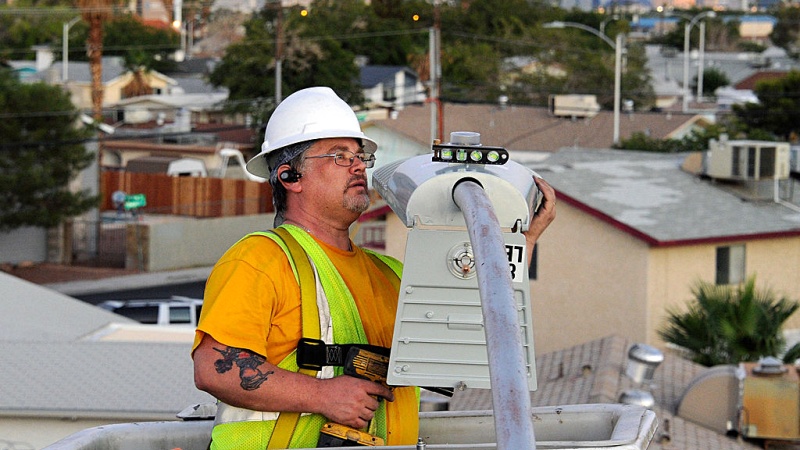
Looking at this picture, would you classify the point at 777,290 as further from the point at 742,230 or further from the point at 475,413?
the point at 475,413

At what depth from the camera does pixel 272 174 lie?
4246 millimetres

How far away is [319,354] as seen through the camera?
3902mm

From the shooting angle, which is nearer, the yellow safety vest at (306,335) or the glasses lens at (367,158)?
the yellow safety vest at (306,335)

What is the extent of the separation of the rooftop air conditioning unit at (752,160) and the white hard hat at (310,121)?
79.7 ft

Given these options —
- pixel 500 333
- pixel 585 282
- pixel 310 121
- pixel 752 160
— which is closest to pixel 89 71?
pixel 752 160

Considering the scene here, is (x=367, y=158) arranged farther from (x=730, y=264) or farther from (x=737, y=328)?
(x=730, y=264)

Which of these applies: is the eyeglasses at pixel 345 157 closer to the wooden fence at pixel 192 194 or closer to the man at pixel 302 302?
the man at pixel 302 302

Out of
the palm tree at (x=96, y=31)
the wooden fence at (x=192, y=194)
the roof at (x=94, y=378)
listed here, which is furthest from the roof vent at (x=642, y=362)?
the palm tree at (x=96, y=31)

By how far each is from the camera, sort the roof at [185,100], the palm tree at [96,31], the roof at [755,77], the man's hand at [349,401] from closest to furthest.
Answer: the man's hand at [349,401], the palm tree at [96,31], the roof at [185,100], the roof at [755,77]

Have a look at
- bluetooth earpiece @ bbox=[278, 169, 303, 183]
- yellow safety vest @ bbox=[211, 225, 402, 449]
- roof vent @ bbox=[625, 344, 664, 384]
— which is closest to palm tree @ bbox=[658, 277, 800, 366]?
roof vent @ bbox=[625, 344, 664, 384]

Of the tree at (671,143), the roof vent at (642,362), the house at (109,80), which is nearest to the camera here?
the roof vent at (642,362)

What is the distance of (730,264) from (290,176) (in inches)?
904

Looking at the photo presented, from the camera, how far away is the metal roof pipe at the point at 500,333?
2654 millimetres

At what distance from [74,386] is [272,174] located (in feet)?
20.7
